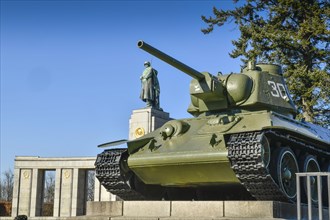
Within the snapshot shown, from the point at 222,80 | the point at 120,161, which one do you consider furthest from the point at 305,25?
the point at 120,161

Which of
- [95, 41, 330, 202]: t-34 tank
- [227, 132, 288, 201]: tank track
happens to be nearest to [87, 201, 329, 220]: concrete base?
[227, 132, 288, 201]: tank track

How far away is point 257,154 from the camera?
37.0 feet

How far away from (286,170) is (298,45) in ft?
53.1

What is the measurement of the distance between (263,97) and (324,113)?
15308 millimetres

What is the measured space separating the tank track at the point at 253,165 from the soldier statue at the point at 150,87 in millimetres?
16433

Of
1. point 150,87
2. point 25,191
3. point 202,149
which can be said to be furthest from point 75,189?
point 202,149

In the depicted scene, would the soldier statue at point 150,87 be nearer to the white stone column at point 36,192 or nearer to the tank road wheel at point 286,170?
the white stone column at point 36,192

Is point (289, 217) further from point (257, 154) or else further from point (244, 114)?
point (244, 114)

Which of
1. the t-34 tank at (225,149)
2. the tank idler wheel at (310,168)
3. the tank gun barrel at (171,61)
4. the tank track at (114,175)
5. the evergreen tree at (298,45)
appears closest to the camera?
the t-34 tank at (225,149)

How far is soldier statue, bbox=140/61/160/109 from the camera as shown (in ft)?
93.1

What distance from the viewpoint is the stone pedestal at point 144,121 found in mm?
26922

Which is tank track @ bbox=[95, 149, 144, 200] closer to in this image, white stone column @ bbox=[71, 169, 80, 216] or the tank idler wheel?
the tank idler wheel

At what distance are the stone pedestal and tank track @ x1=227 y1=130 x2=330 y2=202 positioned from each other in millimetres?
14961

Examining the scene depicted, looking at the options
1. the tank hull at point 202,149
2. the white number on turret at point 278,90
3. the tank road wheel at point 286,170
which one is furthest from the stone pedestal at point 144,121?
the tank road wheel at point 286,170
